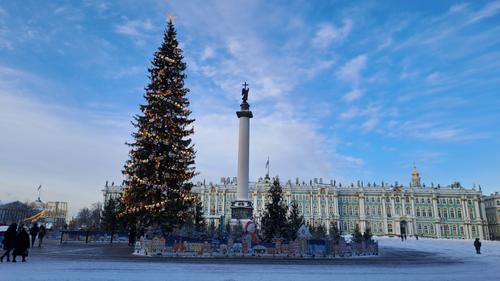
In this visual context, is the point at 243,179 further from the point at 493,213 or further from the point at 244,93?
the point at 493,213

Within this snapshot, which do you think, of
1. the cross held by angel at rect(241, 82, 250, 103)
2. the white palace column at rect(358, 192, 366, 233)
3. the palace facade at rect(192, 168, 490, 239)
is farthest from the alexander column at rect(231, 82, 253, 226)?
the white palace column at rect(358, 192, 366, 233)

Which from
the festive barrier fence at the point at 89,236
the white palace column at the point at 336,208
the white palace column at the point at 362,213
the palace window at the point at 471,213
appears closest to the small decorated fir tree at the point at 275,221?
the festive barrier fence at the point at 89,236

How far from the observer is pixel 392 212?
10069 cm

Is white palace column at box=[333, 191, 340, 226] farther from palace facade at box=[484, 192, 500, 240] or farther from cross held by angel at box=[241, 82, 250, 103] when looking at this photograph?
cross held by angel at box=[241, 82, 250, 103]

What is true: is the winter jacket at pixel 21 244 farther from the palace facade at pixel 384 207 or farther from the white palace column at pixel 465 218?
the white palace column at pixel 465 218

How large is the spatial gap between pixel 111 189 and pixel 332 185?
64.4 meters

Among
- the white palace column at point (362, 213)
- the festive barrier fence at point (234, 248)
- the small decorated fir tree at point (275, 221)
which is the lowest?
the festive barrier fence at point (234, 248)

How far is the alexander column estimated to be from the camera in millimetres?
29125

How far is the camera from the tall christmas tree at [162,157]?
23.5m

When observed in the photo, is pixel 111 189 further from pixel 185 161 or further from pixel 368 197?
pixel 185 161

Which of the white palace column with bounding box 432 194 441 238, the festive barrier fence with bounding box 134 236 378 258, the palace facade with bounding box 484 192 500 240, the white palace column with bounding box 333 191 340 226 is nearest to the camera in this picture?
the festive barrier fence with bounding box 134 236 378 258

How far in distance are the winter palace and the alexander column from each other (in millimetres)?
69107

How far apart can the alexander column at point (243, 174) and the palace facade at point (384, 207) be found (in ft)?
223

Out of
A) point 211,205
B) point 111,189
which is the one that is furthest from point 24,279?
point 111,189
